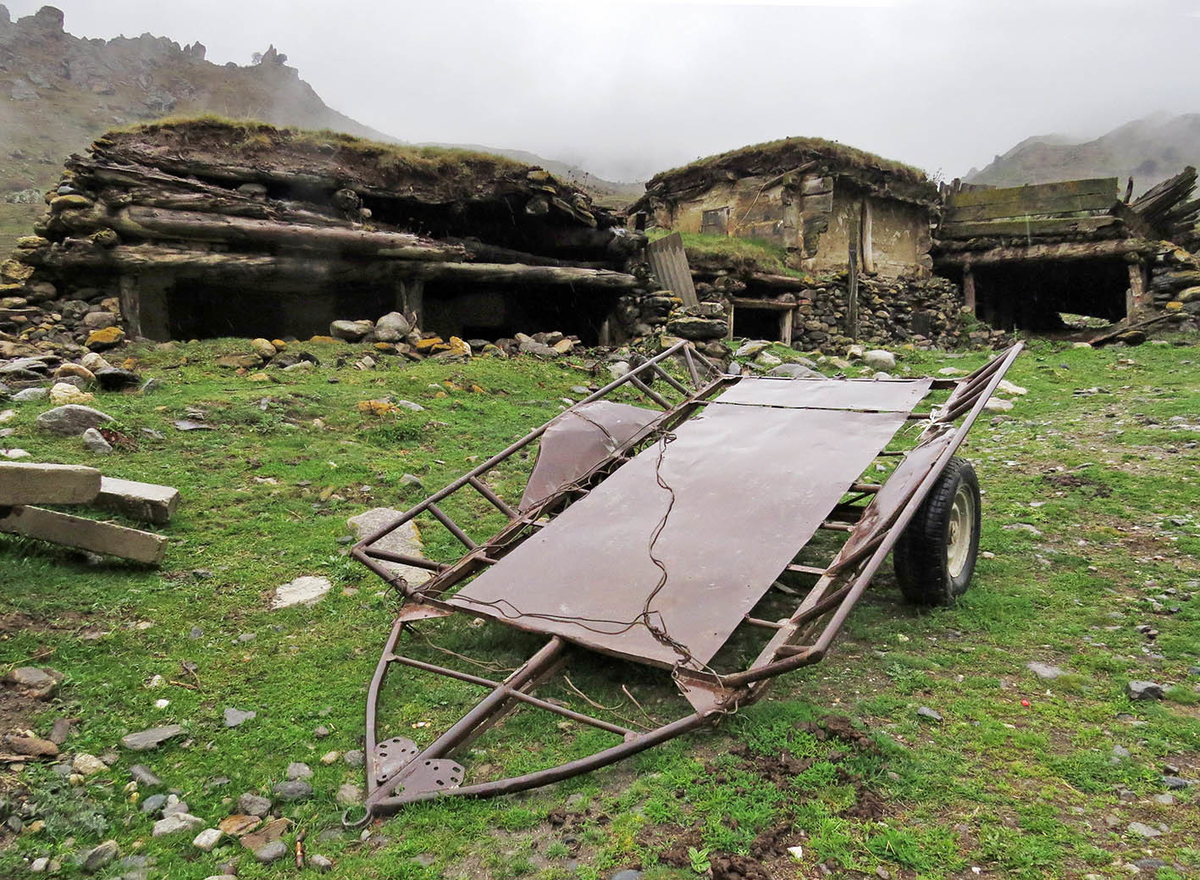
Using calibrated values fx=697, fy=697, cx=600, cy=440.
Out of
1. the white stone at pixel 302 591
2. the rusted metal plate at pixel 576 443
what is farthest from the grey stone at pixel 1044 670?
the white stone at pixel 302 591

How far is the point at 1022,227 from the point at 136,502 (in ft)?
63.4

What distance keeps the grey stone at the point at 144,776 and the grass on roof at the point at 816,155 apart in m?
17.4

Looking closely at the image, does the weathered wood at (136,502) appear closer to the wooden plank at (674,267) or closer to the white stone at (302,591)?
the white stone at (302,591)

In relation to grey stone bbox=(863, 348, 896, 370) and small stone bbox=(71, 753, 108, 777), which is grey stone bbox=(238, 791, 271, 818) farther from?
grey stone bbox=(863, 348, 896, 370)

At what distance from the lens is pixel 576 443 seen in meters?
4.55

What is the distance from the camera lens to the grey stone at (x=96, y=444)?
5508 mm

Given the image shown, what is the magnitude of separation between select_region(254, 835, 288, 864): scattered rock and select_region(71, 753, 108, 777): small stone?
0.80 metres

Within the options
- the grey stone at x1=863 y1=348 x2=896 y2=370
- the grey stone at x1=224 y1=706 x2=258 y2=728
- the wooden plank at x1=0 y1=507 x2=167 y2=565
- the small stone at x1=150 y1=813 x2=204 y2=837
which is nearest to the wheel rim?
the grey stone at x1=224 y1=706 x2=258 y2=728

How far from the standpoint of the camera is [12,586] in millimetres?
3541

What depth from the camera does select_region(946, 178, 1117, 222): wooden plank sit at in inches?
648

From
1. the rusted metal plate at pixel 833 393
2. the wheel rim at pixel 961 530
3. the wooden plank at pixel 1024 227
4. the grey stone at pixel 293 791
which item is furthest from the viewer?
the wooden plank at pixel 1024 227

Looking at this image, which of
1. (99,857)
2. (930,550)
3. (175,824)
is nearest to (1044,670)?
(930,550)

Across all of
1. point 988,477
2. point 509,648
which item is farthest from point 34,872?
point 988,477

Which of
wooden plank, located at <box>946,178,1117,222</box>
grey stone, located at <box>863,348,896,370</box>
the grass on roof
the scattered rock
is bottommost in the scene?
the scattered rock
